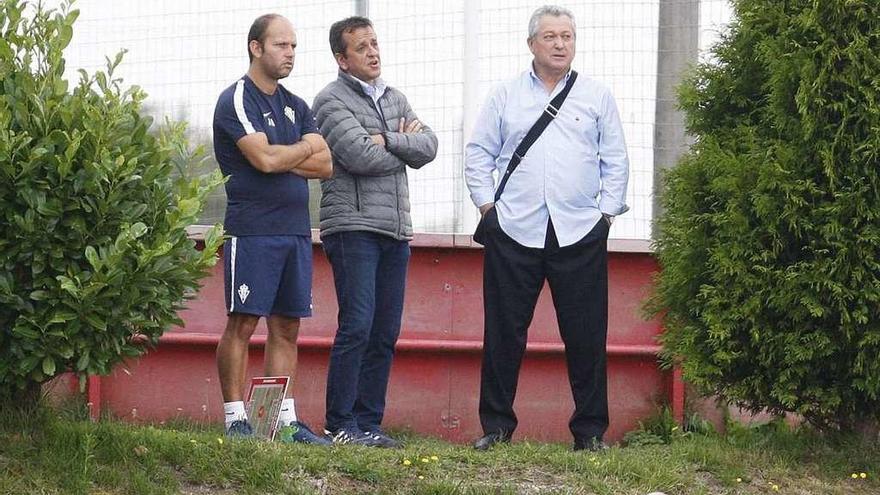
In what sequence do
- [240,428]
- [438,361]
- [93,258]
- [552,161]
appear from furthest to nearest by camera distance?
[438,361]
[552,161]
[240,428]
[93,258]

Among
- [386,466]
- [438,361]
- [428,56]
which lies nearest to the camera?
[386,466]

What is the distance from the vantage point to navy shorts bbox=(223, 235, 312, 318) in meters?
7.00

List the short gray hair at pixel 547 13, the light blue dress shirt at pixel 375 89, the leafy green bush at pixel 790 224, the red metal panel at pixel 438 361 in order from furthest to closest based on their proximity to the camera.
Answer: the red metal panel at pixel 438 361, the light blue dress shirt at pixel 375 89, the short gray hair at pixel 547 13, the leafy green bush at pixel 790 224

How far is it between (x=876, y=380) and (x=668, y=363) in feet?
3.67

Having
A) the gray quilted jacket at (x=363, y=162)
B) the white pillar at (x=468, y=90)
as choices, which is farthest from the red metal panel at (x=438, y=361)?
the gray quilted jacket at (x=363, y=162)

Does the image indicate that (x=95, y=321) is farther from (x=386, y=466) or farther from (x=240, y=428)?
(x=240, y=428)

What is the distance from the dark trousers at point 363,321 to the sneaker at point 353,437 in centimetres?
3

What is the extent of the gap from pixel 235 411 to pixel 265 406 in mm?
191

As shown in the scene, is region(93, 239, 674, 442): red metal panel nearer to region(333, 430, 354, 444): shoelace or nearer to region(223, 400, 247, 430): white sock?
region(333, 430, 354, 444): shoelace

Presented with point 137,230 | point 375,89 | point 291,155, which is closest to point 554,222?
point 375,89

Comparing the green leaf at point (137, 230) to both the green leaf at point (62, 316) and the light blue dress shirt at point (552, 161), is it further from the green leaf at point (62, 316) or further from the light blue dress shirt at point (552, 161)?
the light blue dress shirt at point (552, 161)

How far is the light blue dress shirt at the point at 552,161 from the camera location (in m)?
7.32

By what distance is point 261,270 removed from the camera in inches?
276

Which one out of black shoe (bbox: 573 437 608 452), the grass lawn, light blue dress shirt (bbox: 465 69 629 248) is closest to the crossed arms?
light blue dress shirt (bbox: 465 69 629 248)
